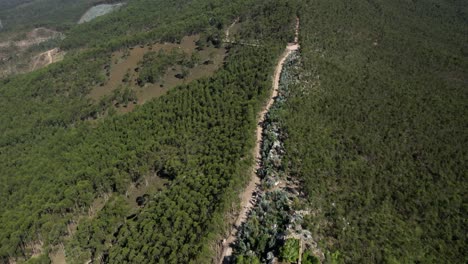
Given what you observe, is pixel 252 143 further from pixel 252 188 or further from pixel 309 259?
pixel 309 259

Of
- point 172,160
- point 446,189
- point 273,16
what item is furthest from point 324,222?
point 273,16

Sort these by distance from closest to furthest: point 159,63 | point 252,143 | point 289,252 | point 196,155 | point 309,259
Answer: point 309,259, point 289,252, point 252,143, point 196,155, point 159,63

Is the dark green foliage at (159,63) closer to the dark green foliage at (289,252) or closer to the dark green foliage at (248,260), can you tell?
the dark green foliage at (248,260)

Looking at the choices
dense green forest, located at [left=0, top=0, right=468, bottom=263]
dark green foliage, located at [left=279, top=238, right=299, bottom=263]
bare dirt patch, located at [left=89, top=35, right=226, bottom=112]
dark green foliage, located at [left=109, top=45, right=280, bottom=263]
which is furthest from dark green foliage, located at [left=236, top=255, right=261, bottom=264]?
bare dirt patch, located at [left=89, top=35, right=226, bottom=112]

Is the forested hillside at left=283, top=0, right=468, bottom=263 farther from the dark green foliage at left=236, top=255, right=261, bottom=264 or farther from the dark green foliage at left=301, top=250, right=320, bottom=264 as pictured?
the dark green foliage at left=236, top=255, right=261, bottom=264

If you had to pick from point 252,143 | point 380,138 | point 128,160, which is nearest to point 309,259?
point 252,143
